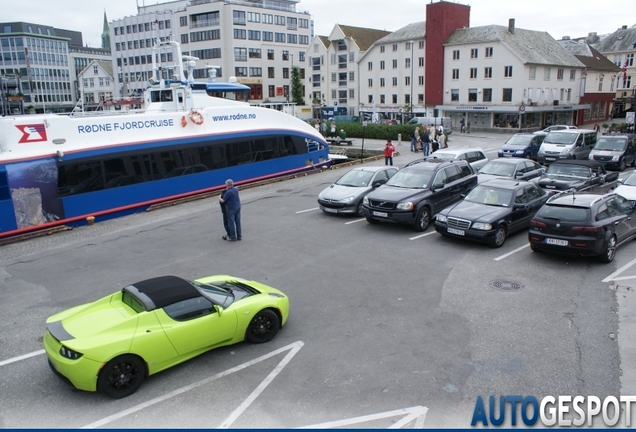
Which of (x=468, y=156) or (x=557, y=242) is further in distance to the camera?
(x=468, y=156)

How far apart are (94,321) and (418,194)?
33.3ft

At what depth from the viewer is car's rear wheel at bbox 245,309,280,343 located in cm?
815

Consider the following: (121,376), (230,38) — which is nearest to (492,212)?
(121,376)

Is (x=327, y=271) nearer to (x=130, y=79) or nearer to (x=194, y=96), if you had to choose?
(x=194, y=96)

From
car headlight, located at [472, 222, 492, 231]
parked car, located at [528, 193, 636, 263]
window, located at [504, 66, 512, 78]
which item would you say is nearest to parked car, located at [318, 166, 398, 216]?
car headlight, located at [472, 222, 492, 231]

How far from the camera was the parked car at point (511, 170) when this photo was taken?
717 inches

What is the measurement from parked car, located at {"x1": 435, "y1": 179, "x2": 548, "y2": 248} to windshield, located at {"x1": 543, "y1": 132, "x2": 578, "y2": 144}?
43.4 feet

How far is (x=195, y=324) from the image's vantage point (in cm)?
735

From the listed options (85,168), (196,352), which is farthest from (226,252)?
(85,168)

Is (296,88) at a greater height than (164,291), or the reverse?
(296,88)

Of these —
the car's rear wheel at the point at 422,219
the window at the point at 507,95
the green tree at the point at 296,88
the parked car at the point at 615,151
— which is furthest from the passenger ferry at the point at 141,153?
the green tree at the point at 296,88

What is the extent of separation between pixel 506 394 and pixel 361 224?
935cm

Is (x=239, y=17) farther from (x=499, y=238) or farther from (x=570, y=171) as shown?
(x=499, y=238)

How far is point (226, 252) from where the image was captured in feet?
43.4
